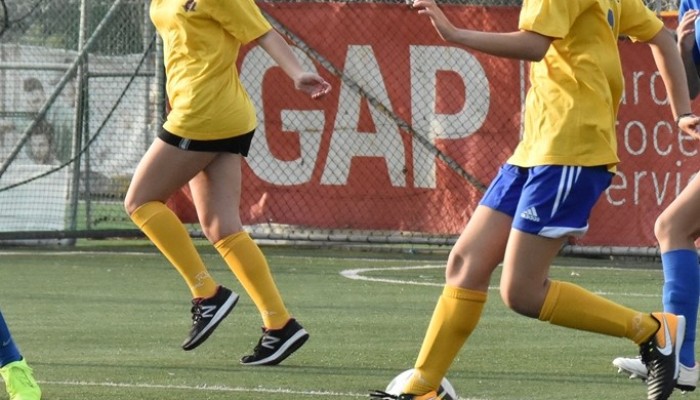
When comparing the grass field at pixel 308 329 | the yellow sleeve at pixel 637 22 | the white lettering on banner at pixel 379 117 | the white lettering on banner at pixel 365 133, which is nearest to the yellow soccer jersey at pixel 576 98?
the yellow sleeve at pixel 637 22

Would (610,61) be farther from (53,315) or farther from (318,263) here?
(318,263)

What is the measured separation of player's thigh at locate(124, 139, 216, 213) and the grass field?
751 millimetres

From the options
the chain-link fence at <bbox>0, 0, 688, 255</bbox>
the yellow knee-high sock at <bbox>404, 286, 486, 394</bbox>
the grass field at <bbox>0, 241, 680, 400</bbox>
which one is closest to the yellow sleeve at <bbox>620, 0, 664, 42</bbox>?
the yellow knee-high sock at <bbox>404, 286, 486, 394</bbox>

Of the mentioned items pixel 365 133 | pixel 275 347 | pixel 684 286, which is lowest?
pixel 365 133

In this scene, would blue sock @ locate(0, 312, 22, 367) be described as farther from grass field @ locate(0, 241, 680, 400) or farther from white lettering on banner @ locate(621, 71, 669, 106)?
white lettering on banner @ locate(621, 71, 669, 106)

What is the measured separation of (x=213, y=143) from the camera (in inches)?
309

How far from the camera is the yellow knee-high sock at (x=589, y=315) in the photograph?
606cm

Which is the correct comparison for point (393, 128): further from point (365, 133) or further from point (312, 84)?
point (312, 84)

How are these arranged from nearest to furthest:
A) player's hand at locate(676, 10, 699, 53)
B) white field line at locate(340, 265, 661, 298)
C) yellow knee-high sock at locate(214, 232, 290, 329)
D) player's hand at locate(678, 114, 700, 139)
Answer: player's hand at locate(678, 114, 700, 139) → player's hand at locate(676, 10, 699, 53) → yellow knee-high sock at locate(214, 232, 290, 329) → white field line at locate(340, 265, 661, 298)

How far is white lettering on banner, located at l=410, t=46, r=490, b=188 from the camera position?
13688mm

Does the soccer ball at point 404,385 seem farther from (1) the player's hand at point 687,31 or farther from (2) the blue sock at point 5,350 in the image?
(1) the player's hand at point 687,31

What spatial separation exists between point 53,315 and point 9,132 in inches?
228

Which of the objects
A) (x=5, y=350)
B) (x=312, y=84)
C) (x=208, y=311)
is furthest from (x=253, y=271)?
(x=5, y=350)

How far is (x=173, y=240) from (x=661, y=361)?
2.65 m
